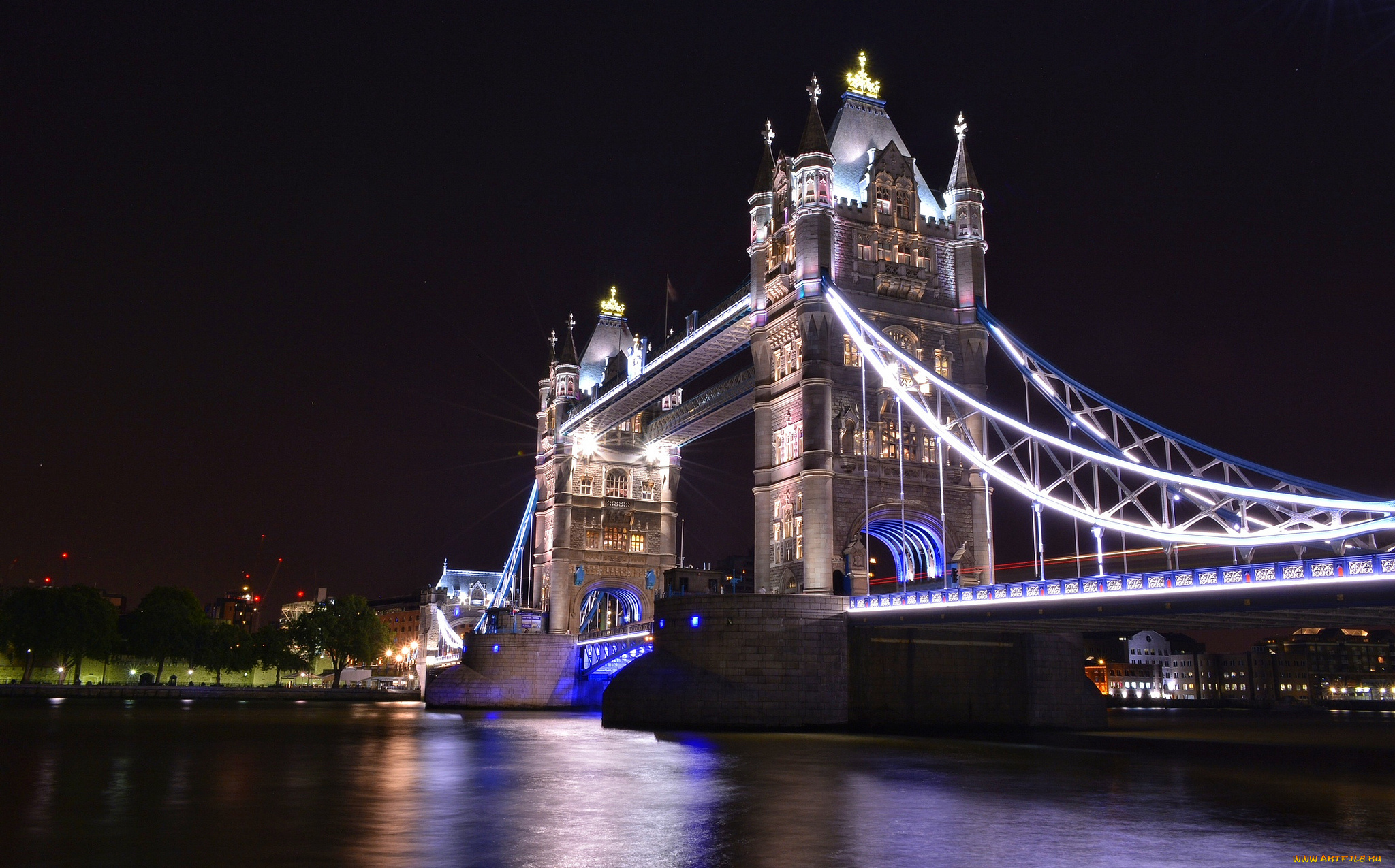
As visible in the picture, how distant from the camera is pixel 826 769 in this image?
83.1 ft

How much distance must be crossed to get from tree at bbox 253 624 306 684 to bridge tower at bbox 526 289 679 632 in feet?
126

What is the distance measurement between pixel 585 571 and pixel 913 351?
37.9m

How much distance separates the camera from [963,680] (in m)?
42.4

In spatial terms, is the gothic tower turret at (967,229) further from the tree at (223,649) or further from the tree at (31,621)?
the tree at (223,649)

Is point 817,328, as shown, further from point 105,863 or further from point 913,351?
point 105,863

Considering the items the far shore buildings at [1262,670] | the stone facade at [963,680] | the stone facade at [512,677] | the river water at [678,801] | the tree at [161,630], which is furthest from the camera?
the far shore buildings at [1262,670]

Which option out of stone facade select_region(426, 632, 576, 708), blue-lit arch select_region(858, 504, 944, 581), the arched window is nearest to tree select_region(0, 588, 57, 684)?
stone facade select_region(426, 632, 576, 708)

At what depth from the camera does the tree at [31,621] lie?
85562mm

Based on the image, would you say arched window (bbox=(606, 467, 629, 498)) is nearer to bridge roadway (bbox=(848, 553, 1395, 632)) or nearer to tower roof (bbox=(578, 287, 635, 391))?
tower roof (bbox=(578, 287, 635, 391))

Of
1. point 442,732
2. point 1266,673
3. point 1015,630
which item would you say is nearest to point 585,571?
point 442,732

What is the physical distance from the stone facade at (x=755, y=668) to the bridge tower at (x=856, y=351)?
3398 mm

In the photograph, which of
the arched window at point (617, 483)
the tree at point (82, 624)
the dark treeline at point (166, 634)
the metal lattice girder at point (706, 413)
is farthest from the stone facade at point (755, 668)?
the dark treeline at point (166, 634)

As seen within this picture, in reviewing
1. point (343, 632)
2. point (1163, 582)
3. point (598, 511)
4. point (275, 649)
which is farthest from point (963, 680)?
point (275, 649)

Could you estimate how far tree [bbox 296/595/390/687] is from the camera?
347ft
